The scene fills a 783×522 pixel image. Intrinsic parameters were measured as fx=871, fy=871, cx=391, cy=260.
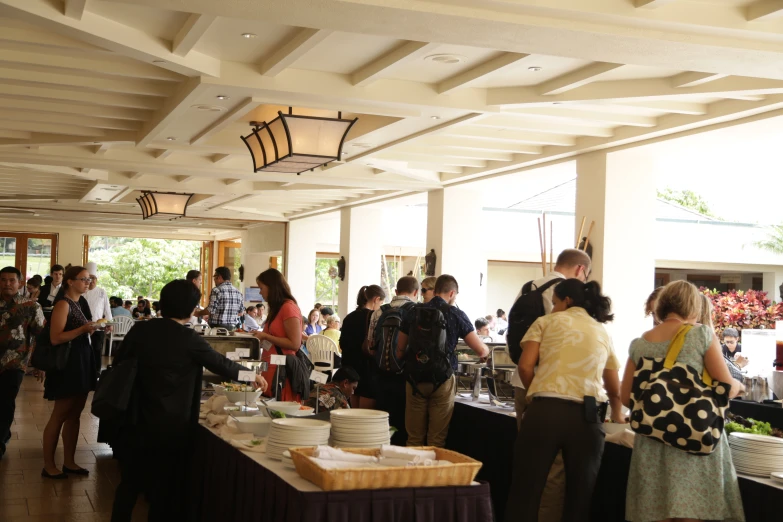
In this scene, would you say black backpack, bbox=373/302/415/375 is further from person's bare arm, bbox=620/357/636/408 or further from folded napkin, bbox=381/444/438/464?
folded napkin, bbox=381/444/438/464

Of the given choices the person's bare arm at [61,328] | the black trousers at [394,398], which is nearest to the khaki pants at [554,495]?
the black trousers at [394,398]

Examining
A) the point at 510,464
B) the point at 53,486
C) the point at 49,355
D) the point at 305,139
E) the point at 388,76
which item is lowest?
the point at 53,486

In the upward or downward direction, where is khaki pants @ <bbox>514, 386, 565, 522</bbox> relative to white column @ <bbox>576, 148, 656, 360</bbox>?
downward

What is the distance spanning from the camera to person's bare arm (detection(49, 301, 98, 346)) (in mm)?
5484

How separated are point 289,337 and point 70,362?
5.02 feet

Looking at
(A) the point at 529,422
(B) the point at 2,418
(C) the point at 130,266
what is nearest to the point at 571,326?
(A) the point at 529,422

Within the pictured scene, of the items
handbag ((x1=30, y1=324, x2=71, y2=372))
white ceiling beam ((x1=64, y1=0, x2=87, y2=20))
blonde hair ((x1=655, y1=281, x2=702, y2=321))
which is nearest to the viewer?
blonde hair ((x1=655, y1=281, x2=702, y2=321))

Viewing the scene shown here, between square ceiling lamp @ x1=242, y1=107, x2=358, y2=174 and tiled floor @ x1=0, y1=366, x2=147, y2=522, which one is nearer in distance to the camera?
tiled floor @ x1=0, y1=366, x2=147, y2=522

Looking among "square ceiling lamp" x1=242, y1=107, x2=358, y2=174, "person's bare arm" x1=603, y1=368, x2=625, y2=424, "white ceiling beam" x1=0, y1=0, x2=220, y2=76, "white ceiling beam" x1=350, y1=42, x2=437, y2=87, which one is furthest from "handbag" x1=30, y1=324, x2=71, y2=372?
"person's bare arm" x1=603, y1=368, x2=625, y2=424

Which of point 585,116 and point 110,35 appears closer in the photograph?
point 110,35

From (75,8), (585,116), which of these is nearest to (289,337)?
(75,8)

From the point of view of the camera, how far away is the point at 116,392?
139 inches

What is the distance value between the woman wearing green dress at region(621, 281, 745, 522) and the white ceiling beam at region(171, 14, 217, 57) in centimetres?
284

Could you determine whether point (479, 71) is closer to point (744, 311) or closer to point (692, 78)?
point (692, 78)
